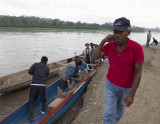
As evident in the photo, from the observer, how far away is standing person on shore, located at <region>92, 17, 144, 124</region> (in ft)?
6.13

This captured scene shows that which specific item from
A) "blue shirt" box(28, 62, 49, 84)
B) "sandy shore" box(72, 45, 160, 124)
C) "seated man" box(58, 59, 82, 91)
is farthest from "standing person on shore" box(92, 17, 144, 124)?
"seated man" box(58, 59, 82, 91)

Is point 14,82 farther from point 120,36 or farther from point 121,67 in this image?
point 120,36

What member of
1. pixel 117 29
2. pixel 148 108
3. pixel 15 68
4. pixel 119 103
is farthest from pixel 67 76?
pixel 15 68

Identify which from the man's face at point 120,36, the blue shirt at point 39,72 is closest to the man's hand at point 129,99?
the man's face at point 120,36

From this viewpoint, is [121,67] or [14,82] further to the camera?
[14,82]

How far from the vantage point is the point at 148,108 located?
→ 404 centimetres

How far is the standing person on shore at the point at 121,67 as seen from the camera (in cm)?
187

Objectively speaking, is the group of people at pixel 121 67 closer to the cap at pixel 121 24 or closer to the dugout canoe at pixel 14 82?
the cap at pixel 121 24

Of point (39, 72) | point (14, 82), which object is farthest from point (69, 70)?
point (14, 82)

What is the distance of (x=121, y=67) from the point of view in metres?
1.97

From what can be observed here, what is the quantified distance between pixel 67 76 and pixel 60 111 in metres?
1.48

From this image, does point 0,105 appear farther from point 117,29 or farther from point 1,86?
point 117,29

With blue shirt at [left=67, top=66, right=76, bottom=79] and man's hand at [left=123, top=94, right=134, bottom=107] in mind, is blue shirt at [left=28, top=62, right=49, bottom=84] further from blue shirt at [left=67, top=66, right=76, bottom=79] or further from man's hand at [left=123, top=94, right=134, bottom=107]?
man's hand at [left=123, top=94, right=134, bottom=107]

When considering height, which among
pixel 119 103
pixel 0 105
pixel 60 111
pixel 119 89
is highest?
pixel 119 89
